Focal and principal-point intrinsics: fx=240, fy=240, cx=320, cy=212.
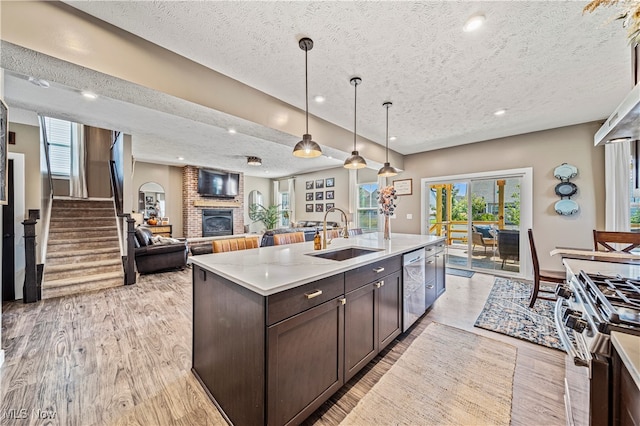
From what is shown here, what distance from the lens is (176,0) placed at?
1.62 meters

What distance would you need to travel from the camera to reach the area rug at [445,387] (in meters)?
1.52

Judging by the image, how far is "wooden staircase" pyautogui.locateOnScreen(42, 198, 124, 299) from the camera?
388 cm

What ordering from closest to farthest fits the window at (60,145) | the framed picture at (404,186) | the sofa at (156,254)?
the sofa at (156,254), the framed picture at (404,186), the window at (60,145)

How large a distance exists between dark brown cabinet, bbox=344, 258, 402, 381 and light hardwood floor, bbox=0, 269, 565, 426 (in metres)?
0.19

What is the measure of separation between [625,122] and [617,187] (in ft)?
11.5

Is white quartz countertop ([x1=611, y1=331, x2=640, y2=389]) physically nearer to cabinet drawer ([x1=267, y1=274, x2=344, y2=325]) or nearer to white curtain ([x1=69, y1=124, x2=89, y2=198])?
cabinet drawer ([x1=267, y1=274, x2=344, y2=325])

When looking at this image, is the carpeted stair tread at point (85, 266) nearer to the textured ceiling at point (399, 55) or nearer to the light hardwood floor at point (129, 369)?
the light hardwood floor at point (129, 369)

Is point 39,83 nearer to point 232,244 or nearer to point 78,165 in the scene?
point 232,244

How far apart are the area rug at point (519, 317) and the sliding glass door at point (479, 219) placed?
3.74 ft

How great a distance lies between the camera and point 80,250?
14.8 ft

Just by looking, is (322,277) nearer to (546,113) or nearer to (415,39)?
(415,39)

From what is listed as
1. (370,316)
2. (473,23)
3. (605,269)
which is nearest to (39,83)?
(370,316)

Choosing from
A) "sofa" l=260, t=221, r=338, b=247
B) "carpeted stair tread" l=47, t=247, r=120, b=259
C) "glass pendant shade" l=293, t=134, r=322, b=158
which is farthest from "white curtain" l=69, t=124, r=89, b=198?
"glass pendant shade" l=293, t=134, r=322, b=158

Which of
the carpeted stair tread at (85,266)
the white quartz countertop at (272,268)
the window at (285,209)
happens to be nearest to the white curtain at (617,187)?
the white quartz countertop at (272,268)
